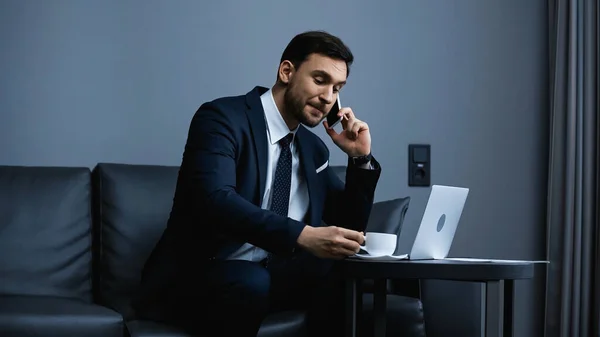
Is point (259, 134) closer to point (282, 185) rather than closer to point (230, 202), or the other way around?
point (282, 185)

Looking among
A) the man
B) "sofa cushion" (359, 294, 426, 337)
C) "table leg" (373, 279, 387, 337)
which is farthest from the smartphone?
"table leg" (373, 279, 387, 337)

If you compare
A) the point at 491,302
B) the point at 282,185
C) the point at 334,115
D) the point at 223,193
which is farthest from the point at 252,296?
the point at 334,115

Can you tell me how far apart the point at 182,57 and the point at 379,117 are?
2.50 ft

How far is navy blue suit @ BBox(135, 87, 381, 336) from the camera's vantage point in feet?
6.63

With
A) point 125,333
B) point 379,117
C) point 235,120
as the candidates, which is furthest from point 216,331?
point 379,117

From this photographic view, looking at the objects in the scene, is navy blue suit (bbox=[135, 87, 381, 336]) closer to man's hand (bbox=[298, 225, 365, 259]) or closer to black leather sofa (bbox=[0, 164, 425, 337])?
man's hand (bbox=[298, 225, 365, 259])

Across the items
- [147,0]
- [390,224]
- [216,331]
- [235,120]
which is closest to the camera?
[216,331]

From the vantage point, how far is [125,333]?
2.15 meters

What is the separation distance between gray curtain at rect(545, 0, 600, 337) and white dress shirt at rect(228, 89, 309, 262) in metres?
1.18

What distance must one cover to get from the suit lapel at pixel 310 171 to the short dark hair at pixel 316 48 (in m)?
0.22

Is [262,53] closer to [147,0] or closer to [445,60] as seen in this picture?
[147,0]

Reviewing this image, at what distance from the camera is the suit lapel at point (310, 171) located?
237 centimetres

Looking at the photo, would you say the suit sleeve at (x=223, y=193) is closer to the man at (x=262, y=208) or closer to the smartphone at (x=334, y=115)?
the man at (x=262, y=208)

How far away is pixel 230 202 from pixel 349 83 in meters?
1.27
